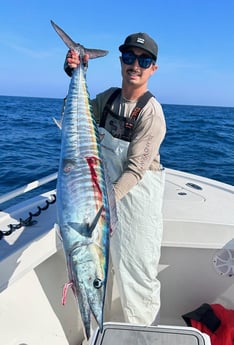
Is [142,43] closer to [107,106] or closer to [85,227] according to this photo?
[107,106]

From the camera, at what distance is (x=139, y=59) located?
217cm

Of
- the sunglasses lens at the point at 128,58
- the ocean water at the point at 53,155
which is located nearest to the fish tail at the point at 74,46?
the sunglasses lens at the point at 128,58

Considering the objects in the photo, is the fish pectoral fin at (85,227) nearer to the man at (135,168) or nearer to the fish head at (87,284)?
the fish head at (87,284)

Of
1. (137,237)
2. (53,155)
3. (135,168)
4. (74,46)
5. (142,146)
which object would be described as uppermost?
(74,46)

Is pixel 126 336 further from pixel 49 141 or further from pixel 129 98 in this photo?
pixel 49 141

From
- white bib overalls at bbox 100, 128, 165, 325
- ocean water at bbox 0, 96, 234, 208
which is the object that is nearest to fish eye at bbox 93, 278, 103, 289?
white bib overalls at bbox 100, 128, 165, 325

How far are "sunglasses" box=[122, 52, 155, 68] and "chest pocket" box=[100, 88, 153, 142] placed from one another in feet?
0.62

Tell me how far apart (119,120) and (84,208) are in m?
0.99

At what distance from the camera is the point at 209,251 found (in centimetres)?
299

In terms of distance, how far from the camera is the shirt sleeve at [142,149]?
211 centimetres

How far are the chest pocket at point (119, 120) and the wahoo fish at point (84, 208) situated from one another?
47cm

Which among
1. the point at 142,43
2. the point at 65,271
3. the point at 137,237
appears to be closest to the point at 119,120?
the point at 142,43

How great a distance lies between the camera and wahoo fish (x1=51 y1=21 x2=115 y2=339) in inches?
52.1

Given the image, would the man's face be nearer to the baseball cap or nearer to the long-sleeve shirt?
the baseball cap
